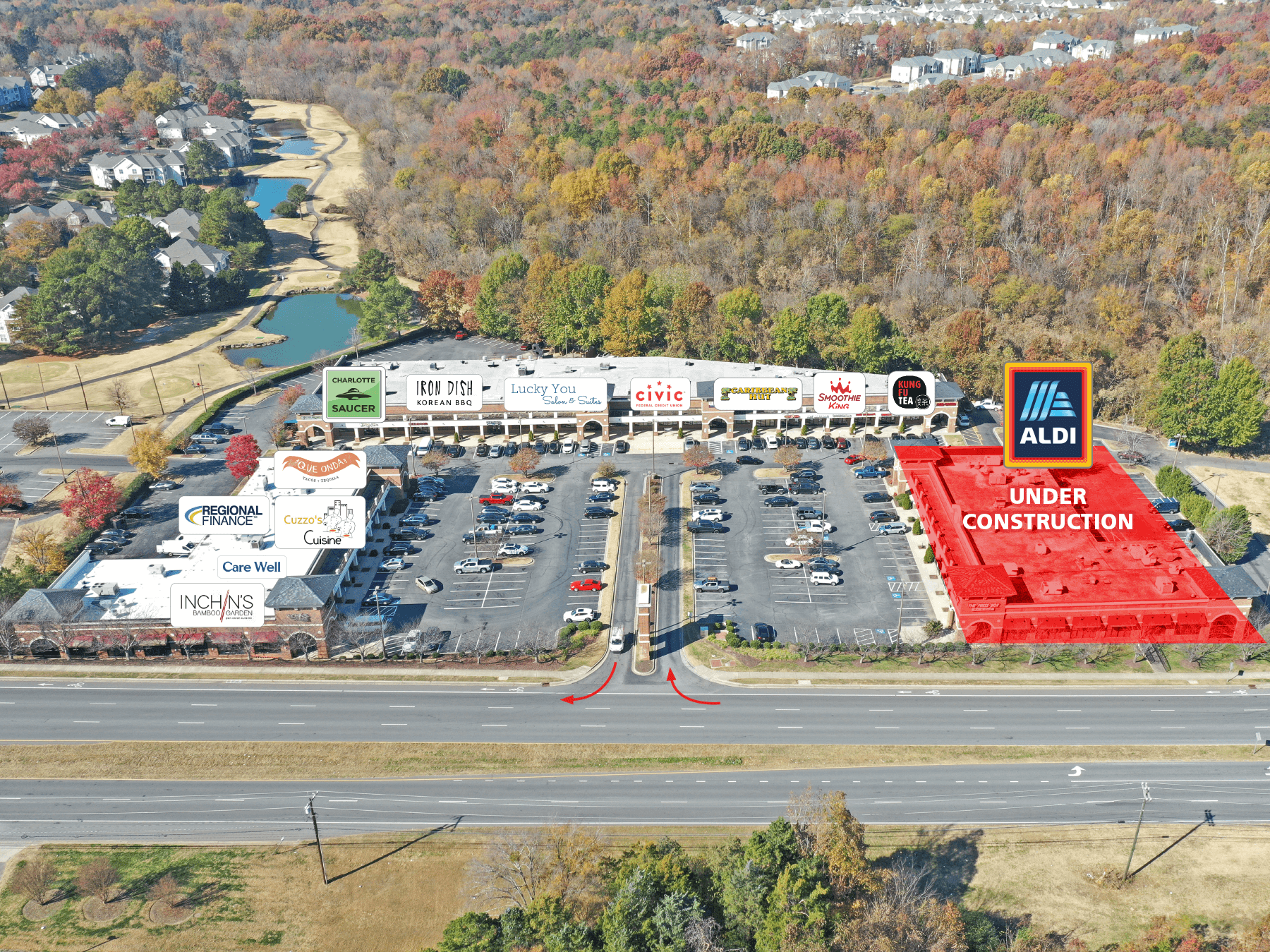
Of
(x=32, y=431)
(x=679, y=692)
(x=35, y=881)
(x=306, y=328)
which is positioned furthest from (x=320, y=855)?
(x=306, y=328)

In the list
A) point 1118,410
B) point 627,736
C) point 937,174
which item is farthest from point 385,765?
point 937,174

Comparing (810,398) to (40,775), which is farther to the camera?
(810,398)

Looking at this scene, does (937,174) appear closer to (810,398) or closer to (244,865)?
(810,398)

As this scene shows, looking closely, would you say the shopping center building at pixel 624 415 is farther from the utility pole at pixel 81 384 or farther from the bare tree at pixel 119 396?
the utility pole at pixel 81 384

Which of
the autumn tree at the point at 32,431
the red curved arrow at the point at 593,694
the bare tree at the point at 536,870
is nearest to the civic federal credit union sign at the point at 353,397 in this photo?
the autumn tree at the point at 32,431

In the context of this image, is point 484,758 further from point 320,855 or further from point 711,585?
point 711,585
